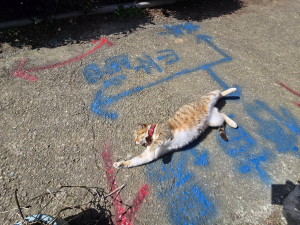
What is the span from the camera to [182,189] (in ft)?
8.03

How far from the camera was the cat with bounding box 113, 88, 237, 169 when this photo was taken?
103 inches

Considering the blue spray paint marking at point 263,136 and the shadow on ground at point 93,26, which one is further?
the shadow on ground at point 93,26

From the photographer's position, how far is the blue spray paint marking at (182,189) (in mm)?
2264

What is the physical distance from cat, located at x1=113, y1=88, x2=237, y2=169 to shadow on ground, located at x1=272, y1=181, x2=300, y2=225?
1020 millimetres

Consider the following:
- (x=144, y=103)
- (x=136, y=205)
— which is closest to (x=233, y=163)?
(x=136, y=205)

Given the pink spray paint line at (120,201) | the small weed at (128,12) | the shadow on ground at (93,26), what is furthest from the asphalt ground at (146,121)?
the small weed at (128,12)

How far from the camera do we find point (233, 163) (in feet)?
8.89

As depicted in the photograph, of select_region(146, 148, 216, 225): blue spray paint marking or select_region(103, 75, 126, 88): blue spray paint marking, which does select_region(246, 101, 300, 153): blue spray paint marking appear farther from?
select_region(103, 75, 126, 88): blue spray paint marking

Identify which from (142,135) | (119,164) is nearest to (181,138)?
(142,135)

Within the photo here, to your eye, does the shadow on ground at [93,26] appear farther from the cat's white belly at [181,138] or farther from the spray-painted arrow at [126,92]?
the cat's white belly at [181,138]

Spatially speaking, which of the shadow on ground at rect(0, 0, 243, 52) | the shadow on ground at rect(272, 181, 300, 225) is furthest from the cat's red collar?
the shadow on ground at rect(0, 0, 243, 52)

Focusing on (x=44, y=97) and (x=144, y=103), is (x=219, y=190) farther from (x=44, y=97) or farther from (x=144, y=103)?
(x=44, y=97)

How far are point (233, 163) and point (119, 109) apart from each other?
2.12 meters

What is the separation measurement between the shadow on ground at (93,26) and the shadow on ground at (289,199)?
15.1ft
